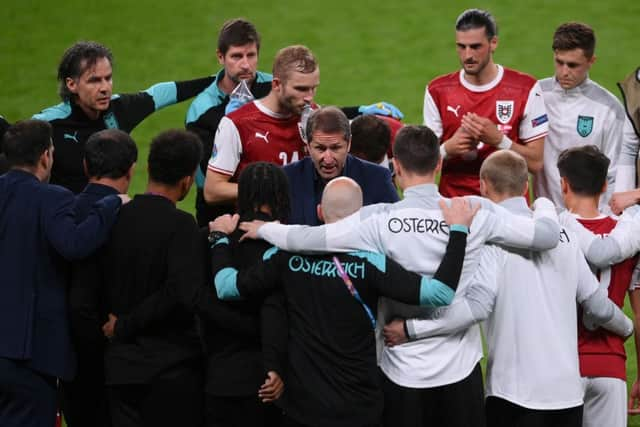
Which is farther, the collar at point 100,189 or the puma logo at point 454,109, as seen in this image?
the puma logo at point 454,109

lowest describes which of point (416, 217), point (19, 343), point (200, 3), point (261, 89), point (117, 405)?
point (117, 405)

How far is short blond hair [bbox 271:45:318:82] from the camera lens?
5445mm

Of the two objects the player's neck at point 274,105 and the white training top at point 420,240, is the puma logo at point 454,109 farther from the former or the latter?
the white training top at point 420,240

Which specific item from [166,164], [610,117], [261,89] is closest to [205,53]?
[261,89]

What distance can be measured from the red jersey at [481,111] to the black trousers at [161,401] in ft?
7.85

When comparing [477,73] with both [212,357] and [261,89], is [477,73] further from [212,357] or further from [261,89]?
[212,357]

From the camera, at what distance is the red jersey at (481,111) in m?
6.19

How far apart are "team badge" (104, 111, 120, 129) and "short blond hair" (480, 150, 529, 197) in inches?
88.0

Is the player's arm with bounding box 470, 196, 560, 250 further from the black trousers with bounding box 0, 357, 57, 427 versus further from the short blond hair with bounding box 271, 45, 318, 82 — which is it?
the black trousers with bounding box 0, 357, 57, 427

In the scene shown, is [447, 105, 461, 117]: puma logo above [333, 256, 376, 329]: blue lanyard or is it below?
above

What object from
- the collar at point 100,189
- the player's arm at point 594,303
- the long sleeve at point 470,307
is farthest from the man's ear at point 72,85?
the player's arm at point 594,303

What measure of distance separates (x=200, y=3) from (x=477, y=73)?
26.2ft

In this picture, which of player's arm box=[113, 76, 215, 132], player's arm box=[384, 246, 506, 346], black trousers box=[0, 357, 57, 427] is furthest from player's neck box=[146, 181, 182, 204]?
player's arm box=[113, 76, 215, 132]

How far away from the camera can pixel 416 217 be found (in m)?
4.32
